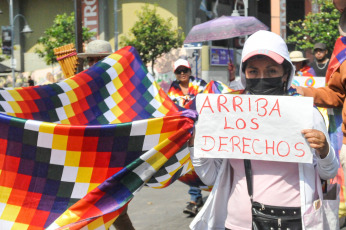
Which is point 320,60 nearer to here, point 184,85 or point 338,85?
point 184,85

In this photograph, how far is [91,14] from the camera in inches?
1300

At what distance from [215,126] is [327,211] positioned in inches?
25.1

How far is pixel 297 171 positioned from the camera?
9.18 ft

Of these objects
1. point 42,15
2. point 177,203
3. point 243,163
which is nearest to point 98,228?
point 243,163

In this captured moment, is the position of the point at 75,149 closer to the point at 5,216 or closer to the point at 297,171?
the point at 5,216

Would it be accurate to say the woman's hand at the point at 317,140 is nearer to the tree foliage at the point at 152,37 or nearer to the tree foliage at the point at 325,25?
the tree foliage at the point at 325,25

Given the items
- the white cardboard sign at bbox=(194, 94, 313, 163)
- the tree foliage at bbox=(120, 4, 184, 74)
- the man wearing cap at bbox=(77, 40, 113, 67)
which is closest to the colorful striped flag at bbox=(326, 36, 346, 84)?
the white cardboard sign at bbox=(194, 94, 313, 163)

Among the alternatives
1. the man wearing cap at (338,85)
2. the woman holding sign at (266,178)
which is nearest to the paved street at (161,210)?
the man wearing cap at (338,85)

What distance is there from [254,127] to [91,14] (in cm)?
3112

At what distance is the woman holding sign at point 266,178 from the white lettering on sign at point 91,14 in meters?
30.4

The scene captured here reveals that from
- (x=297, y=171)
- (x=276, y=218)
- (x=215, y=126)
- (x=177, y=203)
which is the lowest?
(x=177, y=203)

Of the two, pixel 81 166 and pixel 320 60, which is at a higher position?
pixel 320 60

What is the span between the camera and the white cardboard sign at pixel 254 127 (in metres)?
2.69

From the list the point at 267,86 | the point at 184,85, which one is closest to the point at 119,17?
the point at 184,85
